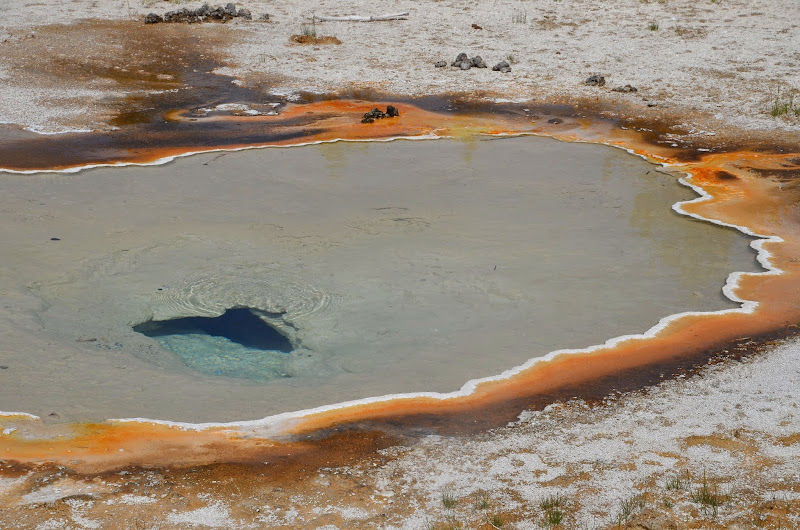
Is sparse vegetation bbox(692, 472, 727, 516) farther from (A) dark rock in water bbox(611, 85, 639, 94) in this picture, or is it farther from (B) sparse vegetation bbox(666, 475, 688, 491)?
(A) dark rock in water bbox(611, 85, 639, 94)

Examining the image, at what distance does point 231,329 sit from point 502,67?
9040mm

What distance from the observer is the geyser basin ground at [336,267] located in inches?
235

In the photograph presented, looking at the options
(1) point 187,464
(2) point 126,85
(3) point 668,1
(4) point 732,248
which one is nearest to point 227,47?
(2) point 126,85

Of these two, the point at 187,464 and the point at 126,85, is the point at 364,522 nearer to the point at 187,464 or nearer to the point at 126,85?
the point at 187,464

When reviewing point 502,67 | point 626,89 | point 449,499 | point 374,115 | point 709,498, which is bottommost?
point 449,499

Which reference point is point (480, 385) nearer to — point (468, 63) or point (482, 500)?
point (482, 500)

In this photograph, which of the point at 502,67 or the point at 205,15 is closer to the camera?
the point at 502,67

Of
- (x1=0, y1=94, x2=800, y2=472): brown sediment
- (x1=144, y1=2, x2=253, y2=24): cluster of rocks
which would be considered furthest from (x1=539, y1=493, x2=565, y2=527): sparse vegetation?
(x1=144, y1=2, x2=253, y2=24): cluster of rocks

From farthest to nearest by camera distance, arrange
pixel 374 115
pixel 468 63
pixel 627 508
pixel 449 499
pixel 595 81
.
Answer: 1. pixel 468 63
2. pixel 595 81
3. pixel 374 115
4. pixel 449 499
5. pixel 627 508

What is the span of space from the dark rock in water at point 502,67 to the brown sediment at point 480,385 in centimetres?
315

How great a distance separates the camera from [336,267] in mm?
7555

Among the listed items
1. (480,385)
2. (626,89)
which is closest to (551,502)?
(480,385)

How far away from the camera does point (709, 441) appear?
4988 millimetres

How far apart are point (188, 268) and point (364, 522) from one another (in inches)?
150
